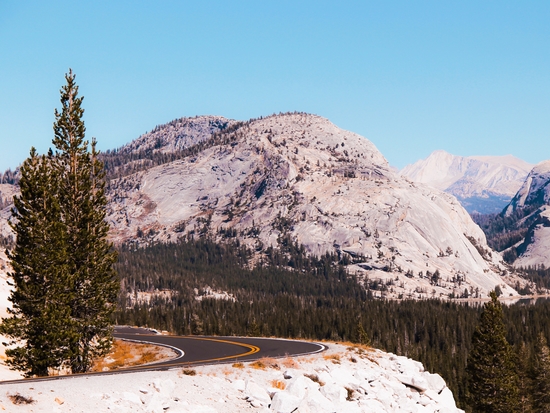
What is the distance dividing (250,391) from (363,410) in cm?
679

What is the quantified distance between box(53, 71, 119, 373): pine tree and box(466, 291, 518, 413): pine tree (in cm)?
4312

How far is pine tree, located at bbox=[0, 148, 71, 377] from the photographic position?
119ft

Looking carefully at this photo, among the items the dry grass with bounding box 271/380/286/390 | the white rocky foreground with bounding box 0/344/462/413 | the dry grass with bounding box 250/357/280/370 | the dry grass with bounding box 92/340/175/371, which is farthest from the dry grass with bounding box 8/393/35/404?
the dry grass with bounding box 92/340/175/371

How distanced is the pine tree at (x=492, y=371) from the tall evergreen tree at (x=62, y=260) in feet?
142

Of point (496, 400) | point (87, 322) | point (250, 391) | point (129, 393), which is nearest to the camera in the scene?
point (129, 393)

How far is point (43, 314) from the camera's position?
119 feet

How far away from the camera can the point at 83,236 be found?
4116 centimetres

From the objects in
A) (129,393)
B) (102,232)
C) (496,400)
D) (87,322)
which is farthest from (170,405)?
(496,400)

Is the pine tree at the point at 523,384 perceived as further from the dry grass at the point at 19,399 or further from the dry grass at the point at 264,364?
the dry grass at the point at 19,399

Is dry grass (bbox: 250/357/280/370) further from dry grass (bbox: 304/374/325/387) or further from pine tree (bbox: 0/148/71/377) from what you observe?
pine tree (bbox: 0/148/71/377)

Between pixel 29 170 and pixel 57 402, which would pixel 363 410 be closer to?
pixel 57 402

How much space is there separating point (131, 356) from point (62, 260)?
20767 millimetres

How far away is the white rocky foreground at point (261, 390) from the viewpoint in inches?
884

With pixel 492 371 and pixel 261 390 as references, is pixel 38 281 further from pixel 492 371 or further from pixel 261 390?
pixel 492 371
